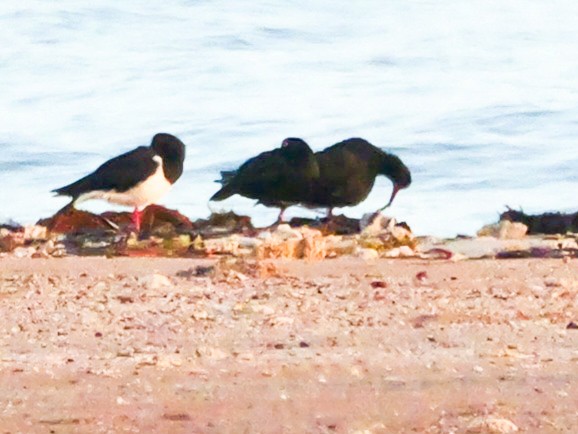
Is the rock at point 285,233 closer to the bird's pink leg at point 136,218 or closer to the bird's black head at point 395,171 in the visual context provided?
the bird's pink leg at point 136,218

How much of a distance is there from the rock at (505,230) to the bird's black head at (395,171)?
2101mm

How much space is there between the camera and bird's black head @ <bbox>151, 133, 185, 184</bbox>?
1040 centimetres

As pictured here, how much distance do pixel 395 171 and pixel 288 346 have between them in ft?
19.1

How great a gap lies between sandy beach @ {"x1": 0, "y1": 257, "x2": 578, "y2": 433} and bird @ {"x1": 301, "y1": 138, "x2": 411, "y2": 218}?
9.99 ft

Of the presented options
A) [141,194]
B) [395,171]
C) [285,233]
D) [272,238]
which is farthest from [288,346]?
[395,171]

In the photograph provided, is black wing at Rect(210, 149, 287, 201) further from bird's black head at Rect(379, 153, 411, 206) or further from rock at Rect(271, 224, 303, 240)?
rock at Rect(271, 224, 303, 240)

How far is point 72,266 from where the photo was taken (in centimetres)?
722

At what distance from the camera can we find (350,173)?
10.6m

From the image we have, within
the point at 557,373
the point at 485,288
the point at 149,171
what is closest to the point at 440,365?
the point at 557,373

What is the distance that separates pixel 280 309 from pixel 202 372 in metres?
1.04

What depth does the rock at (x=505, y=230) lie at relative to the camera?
8656 millimetres

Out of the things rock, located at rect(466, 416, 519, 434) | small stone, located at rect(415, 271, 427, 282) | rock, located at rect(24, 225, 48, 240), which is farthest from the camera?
rock, located at rect(24, 225, 48, 240)

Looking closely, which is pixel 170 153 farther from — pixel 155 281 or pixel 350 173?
pixel 155 281

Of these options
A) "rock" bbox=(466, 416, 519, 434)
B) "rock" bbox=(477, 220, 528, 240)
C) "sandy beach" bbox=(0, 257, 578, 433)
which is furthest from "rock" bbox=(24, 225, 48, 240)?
"rock" bbox=(466, 416, 519, 434)
